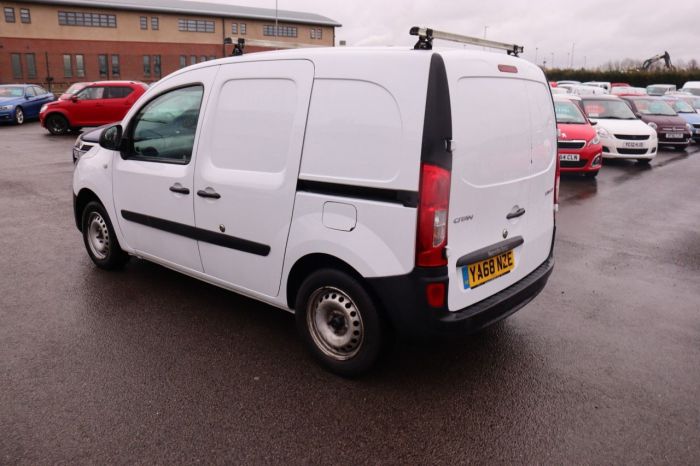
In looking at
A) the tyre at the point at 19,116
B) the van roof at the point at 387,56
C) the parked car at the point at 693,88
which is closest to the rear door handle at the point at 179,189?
the van roof at the point at 387,56

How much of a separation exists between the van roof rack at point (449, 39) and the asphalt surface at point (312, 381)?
1.93m

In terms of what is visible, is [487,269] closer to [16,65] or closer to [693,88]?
[693,88]

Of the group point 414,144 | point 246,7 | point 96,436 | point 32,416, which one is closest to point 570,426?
point 414,144

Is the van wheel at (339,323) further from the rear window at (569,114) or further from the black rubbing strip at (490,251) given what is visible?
the rear window at (569,114)

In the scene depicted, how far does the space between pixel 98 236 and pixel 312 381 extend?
2.96 metres

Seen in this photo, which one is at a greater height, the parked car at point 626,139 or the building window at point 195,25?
the building window at point 195,25

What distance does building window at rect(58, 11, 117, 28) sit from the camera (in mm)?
52469

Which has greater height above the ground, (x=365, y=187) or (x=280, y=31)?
(x=280, y=31)

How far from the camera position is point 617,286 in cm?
514

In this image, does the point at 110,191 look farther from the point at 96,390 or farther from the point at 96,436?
the point at 96,436

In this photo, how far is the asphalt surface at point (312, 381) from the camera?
2.77 meters

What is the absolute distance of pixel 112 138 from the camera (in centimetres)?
471

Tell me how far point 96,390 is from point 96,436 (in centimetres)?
47

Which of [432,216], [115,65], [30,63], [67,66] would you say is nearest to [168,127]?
[432,216]
